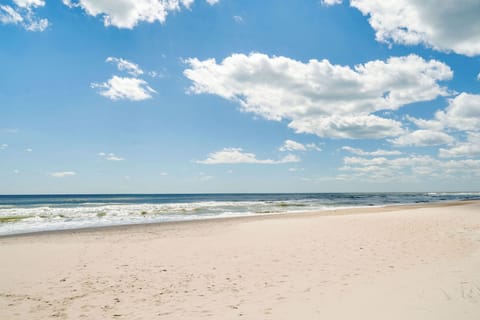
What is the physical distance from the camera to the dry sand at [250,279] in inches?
211

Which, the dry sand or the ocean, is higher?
the dry sand

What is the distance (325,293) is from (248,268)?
2.72 metres

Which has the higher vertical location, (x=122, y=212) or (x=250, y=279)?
(x=250, y=279)

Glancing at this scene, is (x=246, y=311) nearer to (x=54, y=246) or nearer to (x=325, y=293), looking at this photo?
(x=325, y=293)

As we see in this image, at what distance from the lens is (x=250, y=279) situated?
7.21 metres

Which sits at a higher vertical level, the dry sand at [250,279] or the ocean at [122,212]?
the dry sand at [250,279]

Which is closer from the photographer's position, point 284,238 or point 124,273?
point 124,273

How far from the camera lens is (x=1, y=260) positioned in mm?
9969

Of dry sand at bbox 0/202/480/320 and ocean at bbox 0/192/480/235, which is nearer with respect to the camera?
dry sand at bbox 0/202/480/320

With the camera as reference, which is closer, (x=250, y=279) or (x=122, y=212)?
(x=250, y=279)

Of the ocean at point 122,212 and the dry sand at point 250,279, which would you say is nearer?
the dry sand at point 250,279

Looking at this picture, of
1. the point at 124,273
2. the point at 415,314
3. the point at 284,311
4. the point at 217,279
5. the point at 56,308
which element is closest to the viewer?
the point at 415,314

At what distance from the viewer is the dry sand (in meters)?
5.37

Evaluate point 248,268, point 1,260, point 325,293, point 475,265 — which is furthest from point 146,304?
point 475,265
